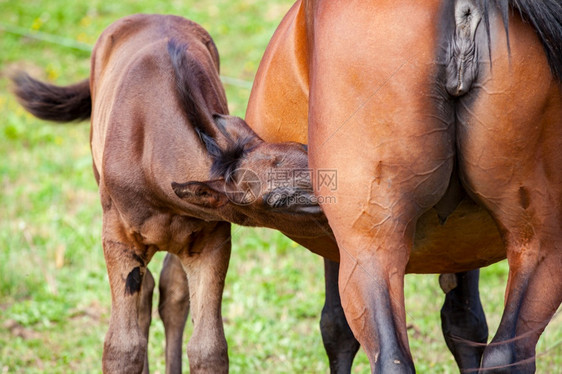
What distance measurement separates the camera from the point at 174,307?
14.6 feet

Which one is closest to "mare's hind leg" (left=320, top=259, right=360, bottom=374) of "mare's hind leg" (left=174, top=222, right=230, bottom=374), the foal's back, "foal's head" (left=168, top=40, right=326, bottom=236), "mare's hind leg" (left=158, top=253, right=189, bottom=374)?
"mare's hind leg" (left=174, top=222, right=230, bottom=374)

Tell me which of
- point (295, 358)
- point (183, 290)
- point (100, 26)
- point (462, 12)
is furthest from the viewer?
point (100, 26)

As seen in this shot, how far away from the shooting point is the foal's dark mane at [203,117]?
3.21m

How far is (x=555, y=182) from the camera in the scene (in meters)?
2.49

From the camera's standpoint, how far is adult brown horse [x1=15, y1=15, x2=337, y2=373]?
3.19 meters

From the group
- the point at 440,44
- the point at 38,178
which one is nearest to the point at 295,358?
the point at 440,44

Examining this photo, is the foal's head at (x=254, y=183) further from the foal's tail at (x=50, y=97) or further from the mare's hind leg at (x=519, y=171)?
the foal's tail at (x=50, y=97)

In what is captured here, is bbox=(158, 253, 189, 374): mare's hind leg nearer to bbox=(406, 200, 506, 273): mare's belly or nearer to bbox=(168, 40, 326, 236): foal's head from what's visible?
bbox=(168, 40, 326, 236): foal's head

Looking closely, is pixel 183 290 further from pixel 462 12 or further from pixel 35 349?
pixel 462 12

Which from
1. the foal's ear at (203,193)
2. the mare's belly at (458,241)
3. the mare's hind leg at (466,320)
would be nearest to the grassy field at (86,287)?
the mare's hind leg at (466,320)

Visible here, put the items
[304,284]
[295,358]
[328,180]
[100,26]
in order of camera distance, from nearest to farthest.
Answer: [328,180] < [295,358] < [304,284] < [100,26]

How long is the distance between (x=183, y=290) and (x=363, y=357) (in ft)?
4.50

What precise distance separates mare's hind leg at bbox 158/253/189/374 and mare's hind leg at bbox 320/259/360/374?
2.71 ft

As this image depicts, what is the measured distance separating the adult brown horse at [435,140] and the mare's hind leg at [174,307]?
202 cm
